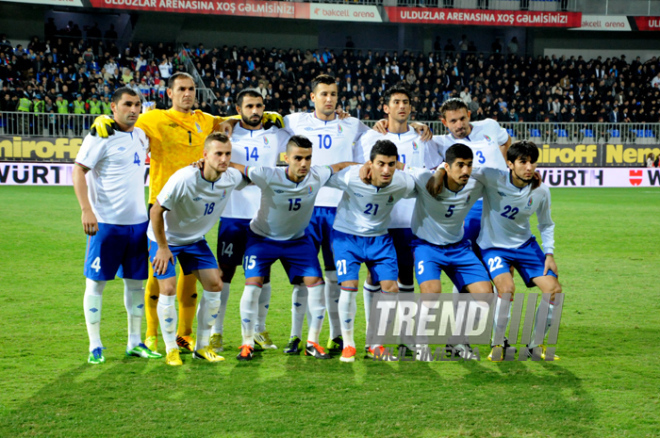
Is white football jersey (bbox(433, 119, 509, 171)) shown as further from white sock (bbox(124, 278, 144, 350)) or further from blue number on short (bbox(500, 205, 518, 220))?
white sock (bbox(124, 278, 144, 350))

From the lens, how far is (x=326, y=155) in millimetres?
6289

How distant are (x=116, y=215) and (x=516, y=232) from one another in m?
3.32

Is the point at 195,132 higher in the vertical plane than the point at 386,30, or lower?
lower

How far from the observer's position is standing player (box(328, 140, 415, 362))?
548cm

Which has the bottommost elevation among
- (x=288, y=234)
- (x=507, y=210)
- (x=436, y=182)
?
(x=288, y=234)

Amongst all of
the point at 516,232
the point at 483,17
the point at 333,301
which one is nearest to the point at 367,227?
the point at 333,301

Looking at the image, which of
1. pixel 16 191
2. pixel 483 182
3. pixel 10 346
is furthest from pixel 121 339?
pixel 16 191

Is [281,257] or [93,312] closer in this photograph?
[93,312]

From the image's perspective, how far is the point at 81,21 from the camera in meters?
33.1

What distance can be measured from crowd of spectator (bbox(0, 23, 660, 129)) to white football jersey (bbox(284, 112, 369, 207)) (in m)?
19.7

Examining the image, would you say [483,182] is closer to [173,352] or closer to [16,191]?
[173,352]

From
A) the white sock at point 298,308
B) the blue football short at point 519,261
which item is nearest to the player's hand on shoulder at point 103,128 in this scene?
the white sock at point 298,308

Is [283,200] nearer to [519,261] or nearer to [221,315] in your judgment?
[221,315]

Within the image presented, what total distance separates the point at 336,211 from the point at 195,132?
143cm
